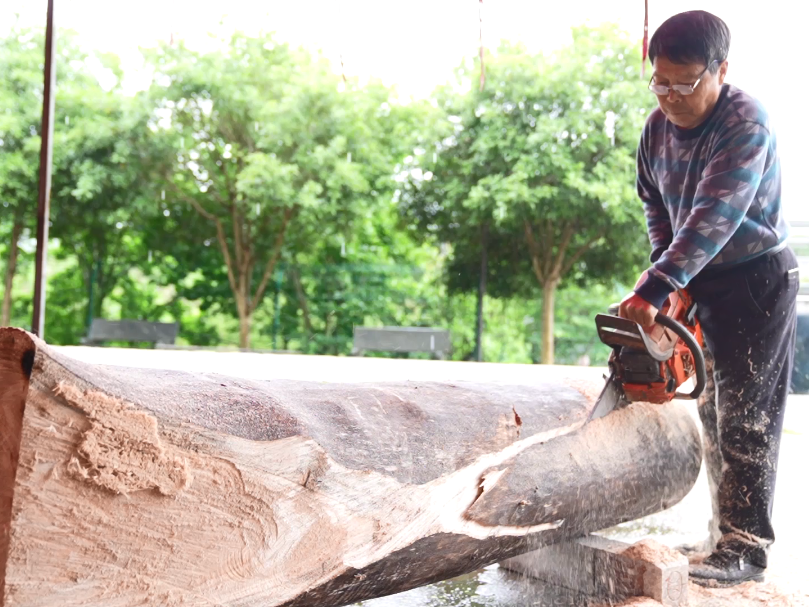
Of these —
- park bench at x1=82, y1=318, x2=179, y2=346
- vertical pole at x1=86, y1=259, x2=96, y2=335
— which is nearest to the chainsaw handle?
park bench at x1=82, y1=318, x2=179, y2=346

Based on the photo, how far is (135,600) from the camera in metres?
1.49

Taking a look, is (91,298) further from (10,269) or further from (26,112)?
(26,112)

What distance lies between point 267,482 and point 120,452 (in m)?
0.33

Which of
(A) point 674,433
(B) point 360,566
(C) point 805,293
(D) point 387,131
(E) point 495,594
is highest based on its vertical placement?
(D) point 387,131

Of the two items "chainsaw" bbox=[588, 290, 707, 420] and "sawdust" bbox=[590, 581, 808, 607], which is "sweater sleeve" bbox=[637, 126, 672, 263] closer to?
"chainsaw" bbox=[588, 290, 707, 420]

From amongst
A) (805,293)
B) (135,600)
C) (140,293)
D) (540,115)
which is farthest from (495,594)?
(140,293)

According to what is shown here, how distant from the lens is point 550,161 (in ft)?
30.6

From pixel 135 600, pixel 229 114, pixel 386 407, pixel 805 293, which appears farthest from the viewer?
pixel 229 114

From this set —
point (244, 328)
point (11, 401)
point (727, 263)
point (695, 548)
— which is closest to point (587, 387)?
point (727, 263)

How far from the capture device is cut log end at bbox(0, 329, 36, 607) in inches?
55.5

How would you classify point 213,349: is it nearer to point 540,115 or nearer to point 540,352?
point 540,352

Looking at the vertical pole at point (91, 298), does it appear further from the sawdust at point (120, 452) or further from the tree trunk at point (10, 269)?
the sawdust at point (120, 452)

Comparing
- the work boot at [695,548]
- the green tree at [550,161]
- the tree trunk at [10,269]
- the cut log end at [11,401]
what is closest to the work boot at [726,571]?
the work boot at [695,548]

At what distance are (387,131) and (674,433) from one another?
836 cm
